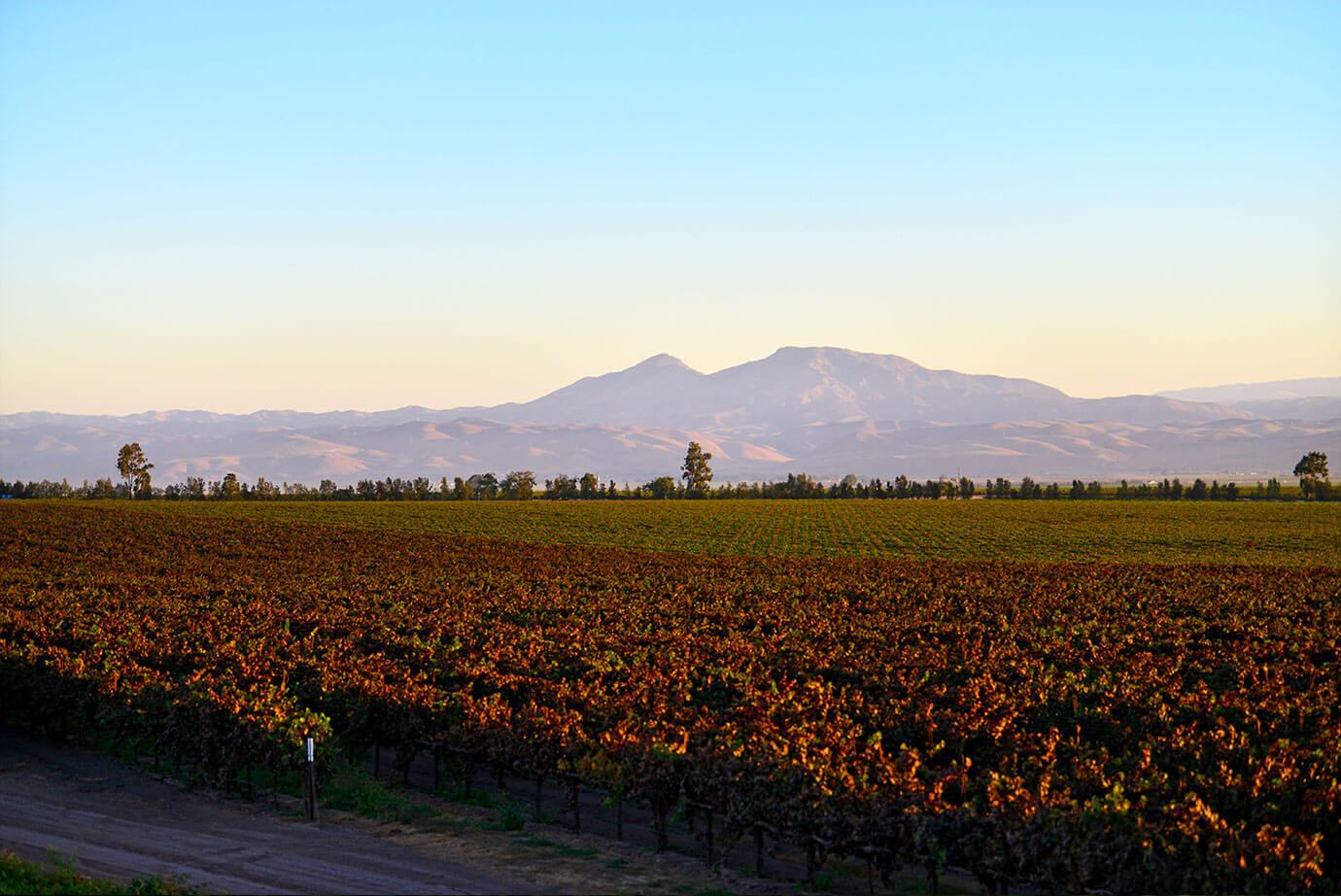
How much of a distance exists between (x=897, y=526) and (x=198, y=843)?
99.2 meters

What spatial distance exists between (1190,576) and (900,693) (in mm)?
35954

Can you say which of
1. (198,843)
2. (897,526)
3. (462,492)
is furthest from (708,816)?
(462,492)

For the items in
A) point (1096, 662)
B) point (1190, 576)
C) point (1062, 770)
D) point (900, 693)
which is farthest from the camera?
point (1190, 576)

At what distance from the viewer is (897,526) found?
111312mm

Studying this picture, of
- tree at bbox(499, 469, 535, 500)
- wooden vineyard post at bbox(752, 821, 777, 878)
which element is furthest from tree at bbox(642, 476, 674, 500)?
wooden vineyard post at bbox(752, 821, 777, 878)

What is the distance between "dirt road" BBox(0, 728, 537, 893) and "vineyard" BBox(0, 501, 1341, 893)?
1.21m

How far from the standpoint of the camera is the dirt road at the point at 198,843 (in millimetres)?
15570

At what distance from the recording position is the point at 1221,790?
16.1 meters

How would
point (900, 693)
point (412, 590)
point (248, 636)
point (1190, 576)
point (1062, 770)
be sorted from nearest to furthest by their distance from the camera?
point (1062, 770) → point (900, 693) → point (248, 636) → point (412, 590) → point (1190, 576)

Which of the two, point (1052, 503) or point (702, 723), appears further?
point (1052, 503)

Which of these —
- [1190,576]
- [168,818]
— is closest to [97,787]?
[168,818]

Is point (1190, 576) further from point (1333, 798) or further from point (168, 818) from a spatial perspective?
point (168, 818)

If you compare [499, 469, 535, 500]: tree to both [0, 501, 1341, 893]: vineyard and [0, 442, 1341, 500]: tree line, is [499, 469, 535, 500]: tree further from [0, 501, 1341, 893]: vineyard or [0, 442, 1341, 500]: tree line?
[0, 501, 1341, 893]: vineyard

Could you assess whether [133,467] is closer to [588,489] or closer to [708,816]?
[588,489]
